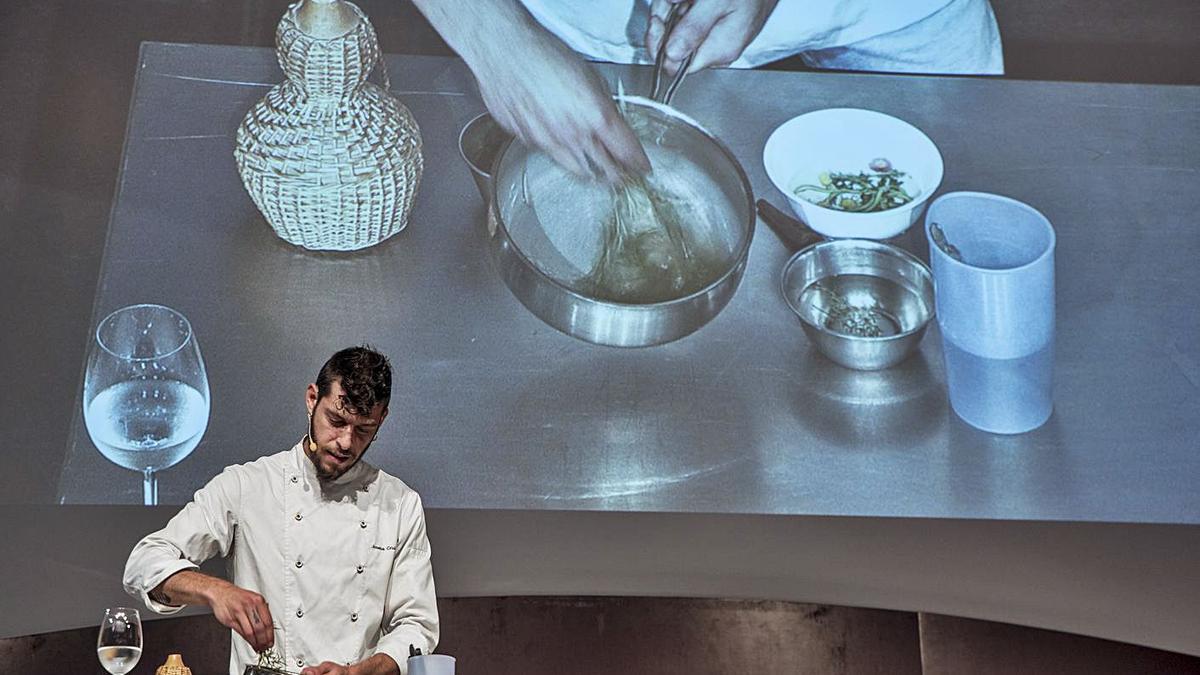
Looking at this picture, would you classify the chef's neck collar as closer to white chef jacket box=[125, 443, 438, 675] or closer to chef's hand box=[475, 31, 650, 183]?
white chef jacket box=[125, 443, 438, 675]

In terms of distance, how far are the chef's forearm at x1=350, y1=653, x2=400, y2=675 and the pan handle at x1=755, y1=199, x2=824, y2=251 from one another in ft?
4.57

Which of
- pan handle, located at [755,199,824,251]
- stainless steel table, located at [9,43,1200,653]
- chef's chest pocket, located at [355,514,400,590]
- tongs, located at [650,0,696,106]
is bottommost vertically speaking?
stainless steel table, located at [9,43,1200,653]

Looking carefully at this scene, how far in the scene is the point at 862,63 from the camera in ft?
10.1

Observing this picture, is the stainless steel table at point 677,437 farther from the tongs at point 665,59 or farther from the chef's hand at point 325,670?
the chef's hand at point 325,670

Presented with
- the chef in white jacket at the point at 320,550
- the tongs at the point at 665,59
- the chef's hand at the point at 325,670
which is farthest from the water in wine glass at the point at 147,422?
the tongs at the point at 665,59

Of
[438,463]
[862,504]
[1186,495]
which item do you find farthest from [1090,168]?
[438,463]

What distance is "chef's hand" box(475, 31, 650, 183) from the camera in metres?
2.91

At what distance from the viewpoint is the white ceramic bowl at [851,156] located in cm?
289

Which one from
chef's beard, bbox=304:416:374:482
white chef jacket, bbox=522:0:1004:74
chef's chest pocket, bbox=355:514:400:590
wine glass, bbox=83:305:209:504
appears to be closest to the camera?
chef's beard, bbox=304:416:374:482

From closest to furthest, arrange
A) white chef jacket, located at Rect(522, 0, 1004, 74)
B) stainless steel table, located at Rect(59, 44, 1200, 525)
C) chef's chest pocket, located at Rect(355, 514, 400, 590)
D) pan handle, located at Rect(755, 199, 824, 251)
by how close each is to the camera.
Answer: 1. chef's chest pocket, located at Rect(355, 514, 400, 590)
2. stainless steel table, located at Rect(59, 44, 1200, 525)
3. pan handle, located at Rect(755, 199, 824, 251)
4. white chef jacket, located at Rect(522, 0, 1004, 74)

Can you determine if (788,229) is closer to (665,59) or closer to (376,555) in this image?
(665,59)

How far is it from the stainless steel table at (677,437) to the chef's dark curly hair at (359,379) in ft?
3.02

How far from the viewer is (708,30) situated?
3010mm

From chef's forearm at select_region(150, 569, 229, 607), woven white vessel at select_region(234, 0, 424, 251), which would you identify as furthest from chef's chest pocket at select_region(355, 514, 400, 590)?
woven white vessel at select_region(234, 0, 424, 251)
